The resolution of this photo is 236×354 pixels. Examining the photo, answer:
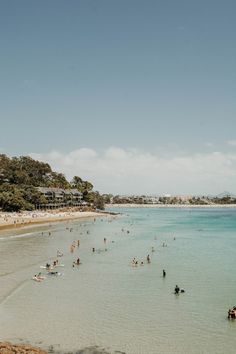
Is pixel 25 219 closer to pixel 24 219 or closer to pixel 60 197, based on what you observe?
pixel 24 219

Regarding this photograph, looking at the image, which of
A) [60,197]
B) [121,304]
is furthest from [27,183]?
[121,304]

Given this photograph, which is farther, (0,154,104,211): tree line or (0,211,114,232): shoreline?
(0,154,104,211): tree line

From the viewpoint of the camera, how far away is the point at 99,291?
109 feet

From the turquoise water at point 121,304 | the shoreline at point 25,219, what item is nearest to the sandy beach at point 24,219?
the shoreline at point 25,219

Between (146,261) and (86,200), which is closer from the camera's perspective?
(146,261)

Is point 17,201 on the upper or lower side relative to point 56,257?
upper

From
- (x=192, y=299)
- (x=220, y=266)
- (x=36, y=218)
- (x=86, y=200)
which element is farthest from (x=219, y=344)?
(x=86, y=200)

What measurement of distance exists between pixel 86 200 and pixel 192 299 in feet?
502

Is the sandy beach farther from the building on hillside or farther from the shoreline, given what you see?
the building on hillside

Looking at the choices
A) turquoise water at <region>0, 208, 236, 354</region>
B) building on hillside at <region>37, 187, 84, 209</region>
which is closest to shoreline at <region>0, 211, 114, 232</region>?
building on hillside at <region>37, 187, 84, 209</region>

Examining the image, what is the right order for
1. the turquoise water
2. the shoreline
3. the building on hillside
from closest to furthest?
the turquoise water
the shoreline
the building on hillside

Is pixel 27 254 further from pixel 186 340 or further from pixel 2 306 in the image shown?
pixel 186 340

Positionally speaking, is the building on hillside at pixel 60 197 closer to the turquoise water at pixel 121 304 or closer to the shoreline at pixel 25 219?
the shoreline at pixel 25 219

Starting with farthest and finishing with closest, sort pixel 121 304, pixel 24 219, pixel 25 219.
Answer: pixel 25 219, pixel 24 219, pixel 121 304
